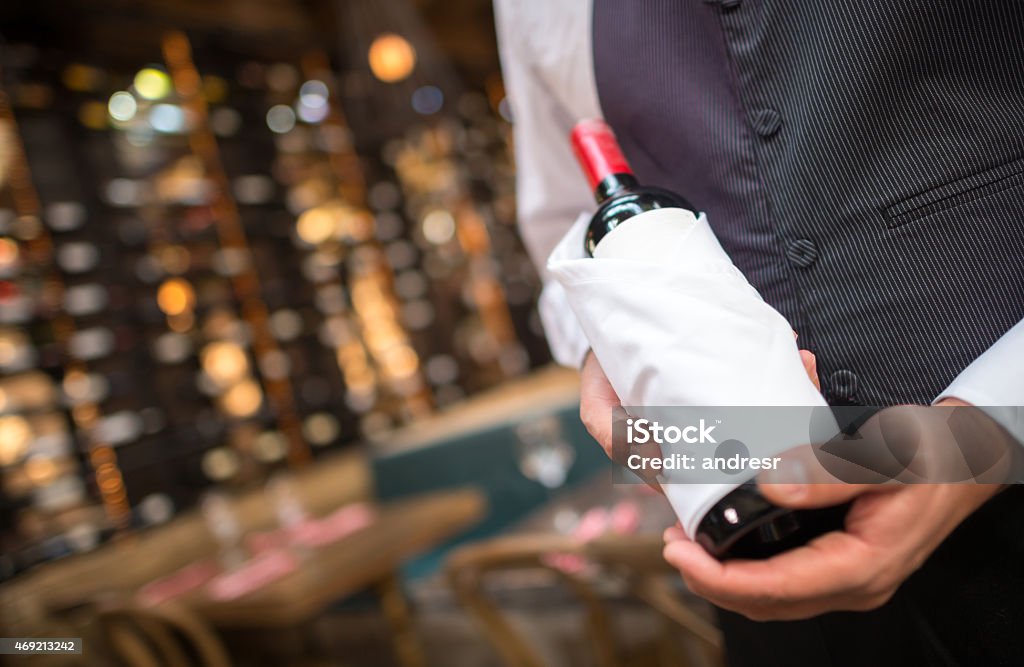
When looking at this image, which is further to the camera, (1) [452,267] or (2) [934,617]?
(1) [452,267]

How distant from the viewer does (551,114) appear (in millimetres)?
786

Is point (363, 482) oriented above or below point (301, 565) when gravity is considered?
below

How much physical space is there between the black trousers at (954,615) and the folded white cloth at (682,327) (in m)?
0.16

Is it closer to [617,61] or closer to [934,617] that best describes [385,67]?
[617,61]

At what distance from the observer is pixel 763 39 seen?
1.85ft

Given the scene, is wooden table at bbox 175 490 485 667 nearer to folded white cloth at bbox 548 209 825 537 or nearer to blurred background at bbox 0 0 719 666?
blurred background at bbox 0 0 719 666

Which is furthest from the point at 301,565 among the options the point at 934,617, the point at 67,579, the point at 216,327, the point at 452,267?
the point at 452,267

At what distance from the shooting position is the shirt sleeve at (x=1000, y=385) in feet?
1.31

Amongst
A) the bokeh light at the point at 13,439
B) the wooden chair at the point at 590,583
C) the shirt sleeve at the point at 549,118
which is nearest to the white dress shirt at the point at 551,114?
the shirt sleeve at the point at 549,118

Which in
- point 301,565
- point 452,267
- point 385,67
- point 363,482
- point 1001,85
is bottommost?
point 363,482

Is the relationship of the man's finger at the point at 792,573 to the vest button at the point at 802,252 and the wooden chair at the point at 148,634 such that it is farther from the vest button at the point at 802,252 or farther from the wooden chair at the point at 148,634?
the wooden chair at the point at 148,634

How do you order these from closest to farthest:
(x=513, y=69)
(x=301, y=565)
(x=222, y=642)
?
(x=513, y=69), (x=301, y=565), (x=222, y=642)

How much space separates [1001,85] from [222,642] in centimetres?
383

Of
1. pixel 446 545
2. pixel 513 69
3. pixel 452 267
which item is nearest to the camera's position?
pixel 513 69
